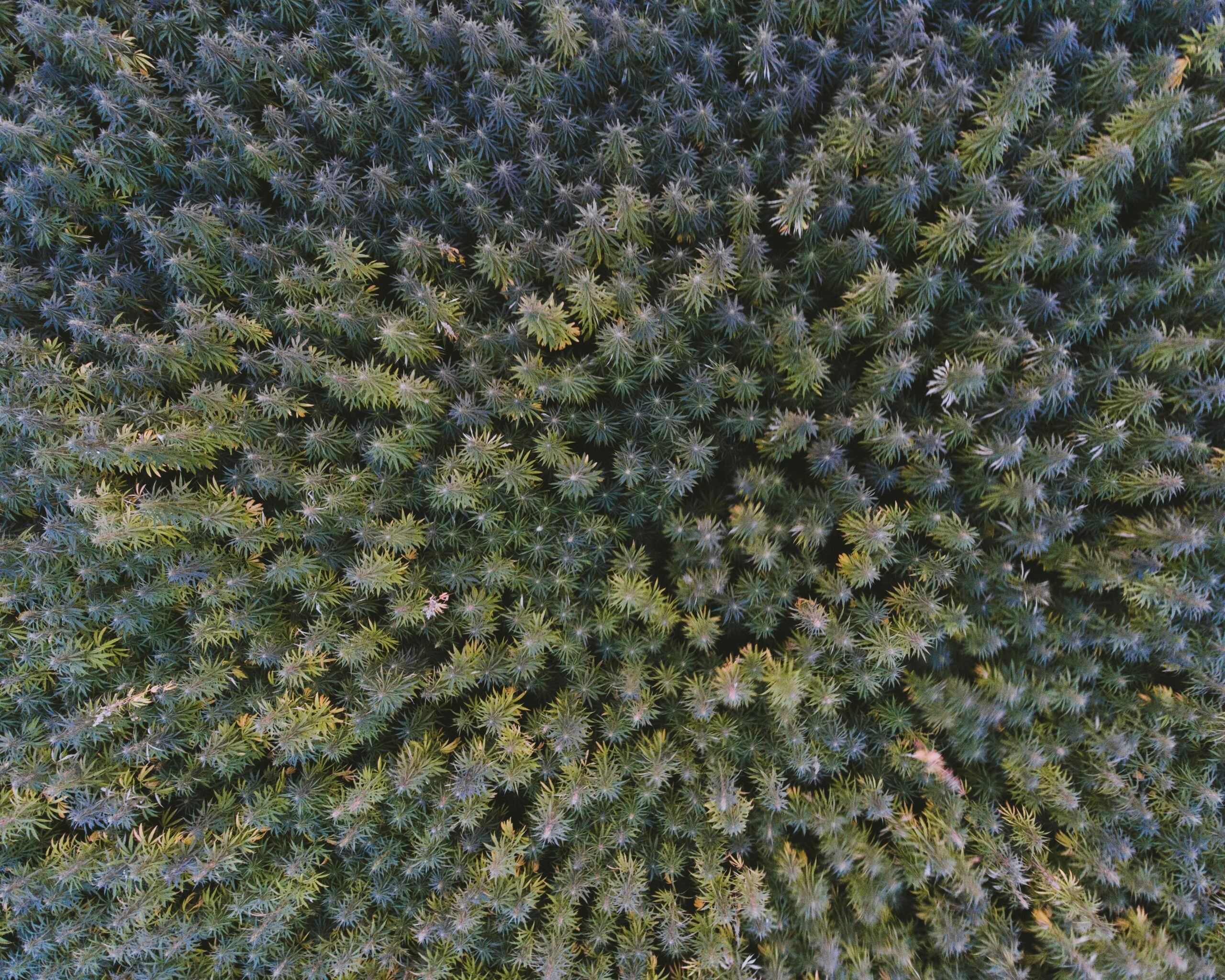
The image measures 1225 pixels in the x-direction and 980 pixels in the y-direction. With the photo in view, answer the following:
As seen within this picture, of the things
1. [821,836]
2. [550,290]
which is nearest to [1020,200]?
[550,290]

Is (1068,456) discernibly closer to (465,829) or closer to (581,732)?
(581,732)

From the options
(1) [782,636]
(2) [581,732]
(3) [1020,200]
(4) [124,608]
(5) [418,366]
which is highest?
(3) [1020,200]

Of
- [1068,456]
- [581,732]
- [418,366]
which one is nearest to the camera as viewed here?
[1068,456]

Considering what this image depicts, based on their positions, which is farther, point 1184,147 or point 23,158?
point 23,158

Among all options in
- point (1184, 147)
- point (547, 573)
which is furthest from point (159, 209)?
point (1184, 147)

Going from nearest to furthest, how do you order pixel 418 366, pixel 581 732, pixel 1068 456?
pixel 1068 456 < pixel 581 732 < pixel 418 366

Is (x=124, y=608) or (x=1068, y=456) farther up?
(x=1068, y=456)
